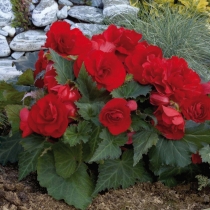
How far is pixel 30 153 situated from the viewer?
77.2 inches

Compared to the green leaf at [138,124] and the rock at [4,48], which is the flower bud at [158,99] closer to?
the green leaf at [138,124]

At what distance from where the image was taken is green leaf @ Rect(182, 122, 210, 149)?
193cm

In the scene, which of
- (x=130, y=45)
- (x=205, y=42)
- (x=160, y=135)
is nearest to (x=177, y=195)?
(x=160, y=135)

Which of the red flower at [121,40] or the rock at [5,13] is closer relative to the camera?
the red flower at [121,40]

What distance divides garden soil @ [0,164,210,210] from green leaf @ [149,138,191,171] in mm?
143

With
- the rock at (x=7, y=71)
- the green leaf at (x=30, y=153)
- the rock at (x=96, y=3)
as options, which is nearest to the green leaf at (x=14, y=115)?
the green leaf at (x=30, y=153)

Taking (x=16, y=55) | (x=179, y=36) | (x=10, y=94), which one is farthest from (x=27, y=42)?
(x=10, y=94)

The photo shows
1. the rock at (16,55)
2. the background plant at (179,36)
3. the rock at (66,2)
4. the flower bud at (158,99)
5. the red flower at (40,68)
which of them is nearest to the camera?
the flower bud at (158,99)

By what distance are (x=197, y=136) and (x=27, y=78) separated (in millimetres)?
795

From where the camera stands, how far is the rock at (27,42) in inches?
174

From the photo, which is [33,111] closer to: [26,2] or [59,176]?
[59,176]

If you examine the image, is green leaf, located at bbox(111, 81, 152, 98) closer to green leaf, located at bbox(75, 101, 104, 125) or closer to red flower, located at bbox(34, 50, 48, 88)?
green leaf, located at bbox(75, 101, 104, 125)

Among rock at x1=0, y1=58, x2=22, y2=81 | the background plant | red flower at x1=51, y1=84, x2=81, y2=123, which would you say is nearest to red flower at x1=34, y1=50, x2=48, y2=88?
red flower at x1=51, y1=84, x2=81, y2=123

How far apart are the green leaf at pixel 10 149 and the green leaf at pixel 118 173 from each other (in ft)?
1.39
